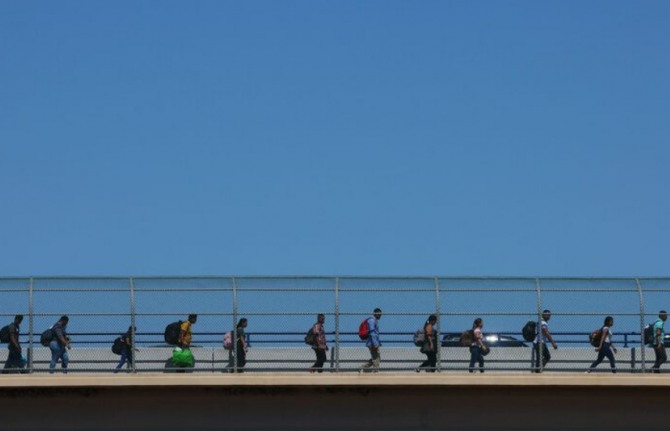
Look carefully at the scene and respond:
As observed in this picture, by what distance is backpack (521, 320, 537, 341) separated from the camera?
101 ft

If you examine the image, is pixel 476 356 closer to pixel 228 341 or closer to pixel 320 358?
pixel 320 358

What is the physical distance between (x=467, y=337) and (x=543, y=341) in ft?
4.92

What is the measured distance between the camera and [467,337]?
30594mm

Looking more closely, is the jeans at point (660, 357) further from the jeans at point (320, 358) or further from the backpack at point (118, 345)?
the backpack at point (118, 345)

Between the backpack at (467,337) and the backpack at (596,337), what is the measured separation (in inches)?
90.8

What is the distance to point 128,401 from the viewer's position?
29.5 m

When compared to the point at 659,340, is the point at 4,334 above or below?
above

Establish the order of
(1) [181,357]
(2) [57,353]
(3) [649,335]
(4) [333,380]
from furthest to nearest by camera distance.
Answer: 1. (3) [649,335]
2. (2) [57,353]
3. (1) [181,357]
4. (4) [333,380]

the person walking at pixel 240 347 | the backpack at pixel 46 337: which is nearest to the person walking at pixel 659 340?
the person walking at pixel 240 347

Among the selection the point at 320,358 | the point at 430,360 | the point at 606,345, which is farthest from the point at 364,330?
the point at 606,345

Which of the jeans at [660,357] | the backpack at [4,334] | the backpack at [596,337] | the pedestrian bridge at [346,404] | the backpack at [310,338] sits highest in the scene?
the backpack at [4,334]

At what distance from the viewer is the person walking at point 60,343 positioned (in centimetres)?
3016

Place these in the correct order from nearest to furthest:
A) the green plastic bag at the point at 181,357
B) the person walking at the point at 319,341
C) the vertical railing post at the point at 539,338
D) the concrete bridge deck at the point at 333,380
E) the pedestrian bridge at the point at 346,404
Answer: the concrete bridge deck at the point at 333,380
the pedestrian bridge at the point at 346,404
the green plastic bag at the point at 181,357
the vertical railing post at the point at 539,338
the person walking at the point at 319,341

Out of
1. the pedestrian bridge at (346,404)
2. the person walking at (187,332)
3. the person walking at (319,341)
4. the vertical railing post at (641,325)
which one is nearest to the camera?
the pedestrian bridge at (346,404)
